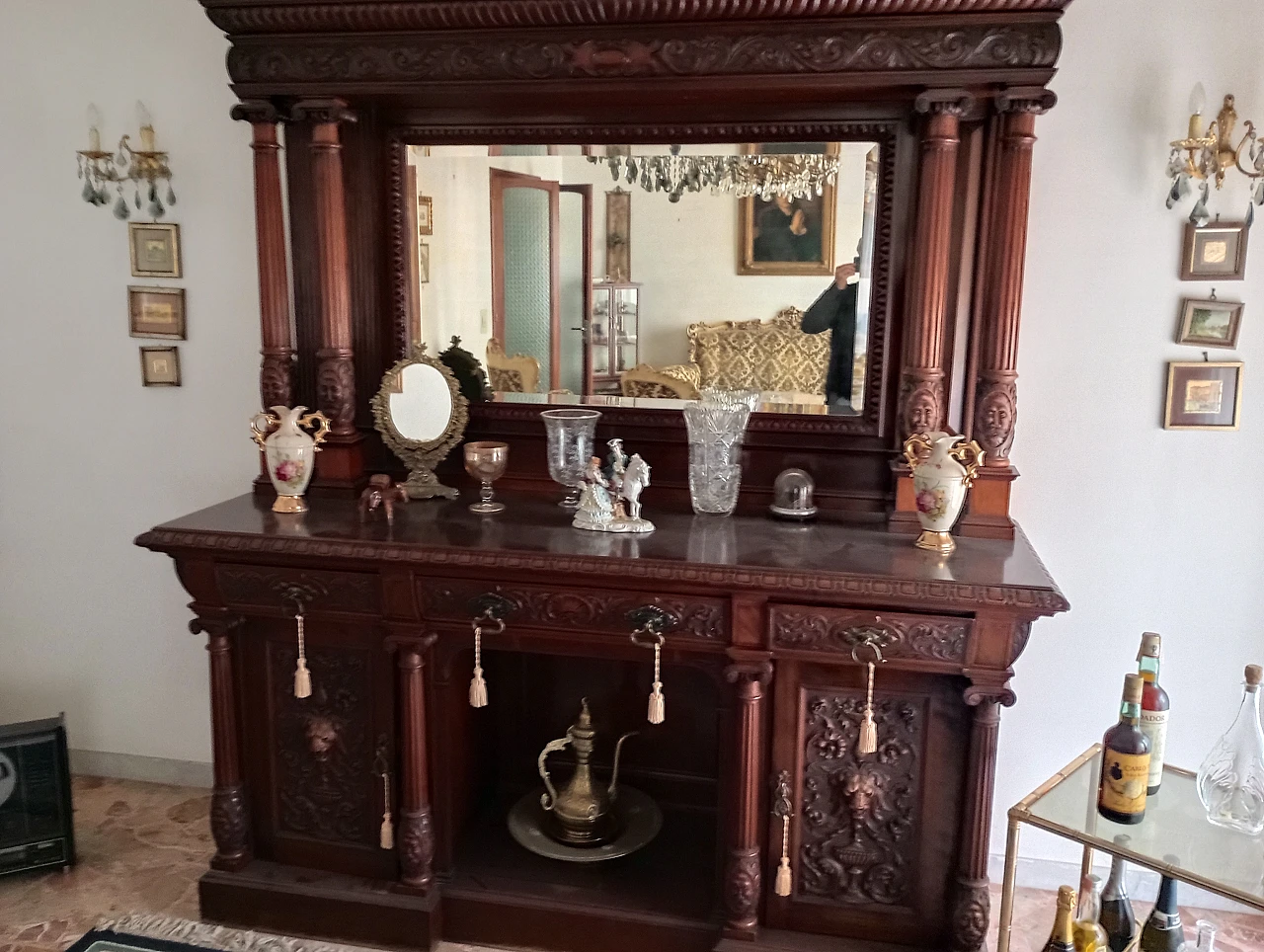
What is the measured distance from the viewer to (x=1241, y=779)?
160 centimetres

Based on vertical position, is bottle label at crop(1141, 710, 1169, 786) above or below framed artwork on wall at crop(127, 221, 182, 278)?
below

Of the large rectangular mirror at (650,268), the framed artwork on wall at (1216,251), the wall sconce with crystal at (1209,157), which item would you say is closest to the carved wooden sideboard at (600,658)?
the large rectangular mirror at (650,268)

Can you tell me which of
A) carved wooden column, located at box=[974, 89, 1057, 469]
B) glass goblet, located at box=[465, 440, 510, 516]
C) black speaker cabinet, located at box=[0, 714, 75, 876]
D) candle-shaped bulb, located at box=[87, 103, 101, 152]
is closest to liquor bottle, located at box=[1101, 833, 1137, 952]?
carved wooden column, located at box=[974, 89, 1057, 469]

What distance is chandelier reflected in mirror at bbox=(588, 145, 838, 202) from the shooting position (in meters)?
2.09

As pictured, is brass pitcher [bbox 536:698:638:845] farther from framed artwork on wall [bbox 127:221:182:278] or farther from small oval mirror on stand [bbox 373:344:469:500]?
framed artwork on wall [bbox 127:221:182:278]

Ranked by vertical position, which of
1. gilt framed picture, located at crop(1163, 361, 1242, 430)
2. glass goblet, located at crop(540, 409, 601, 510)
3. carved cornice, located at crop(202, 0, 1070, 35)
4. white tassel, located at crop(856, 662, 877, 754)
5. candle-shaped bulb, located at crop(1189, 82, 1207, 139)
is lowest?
white tassel, located at crop(856, 662, 877, 754)

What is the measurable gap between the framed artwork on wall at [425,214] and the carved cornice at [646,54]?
29 cm

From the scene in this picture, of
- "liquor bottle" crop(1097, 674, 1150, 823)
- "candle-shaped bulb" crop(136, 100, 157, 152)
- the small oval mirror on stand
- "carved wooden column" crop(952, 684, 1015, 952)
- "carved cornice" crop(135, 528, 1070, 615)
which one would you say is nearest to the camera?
"liquor bottle" crop(1097, 674, 1150, 823)

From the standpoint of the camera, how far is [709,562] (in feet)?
5.88

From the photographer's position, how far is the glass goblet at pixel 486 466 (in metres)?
2.16

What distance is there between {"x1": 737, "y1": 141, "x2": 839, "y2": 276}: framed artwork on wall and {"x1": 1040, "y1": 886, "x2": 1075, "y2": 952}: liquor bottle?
1.27m

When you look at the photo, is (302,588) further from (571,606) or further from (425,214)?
(425,214)

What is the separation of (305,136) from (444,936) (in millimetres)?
1806

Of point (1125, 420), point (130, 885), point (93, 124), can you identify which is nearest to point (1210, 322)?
point (1125, 420)
